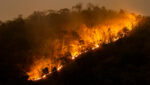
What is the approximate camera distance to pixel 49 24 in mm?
5672

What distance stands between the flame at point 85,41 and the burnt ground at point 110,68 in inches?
16.4

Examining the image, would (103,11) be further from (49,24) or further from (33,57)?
(33,57)

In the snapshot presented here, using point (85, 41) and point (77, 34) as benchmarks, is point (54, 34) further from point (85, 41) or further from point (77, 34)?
point (85, 41)

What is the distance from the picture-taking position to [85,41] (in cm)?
559

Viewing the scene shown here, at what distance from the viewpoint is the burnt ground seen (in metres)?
3.53

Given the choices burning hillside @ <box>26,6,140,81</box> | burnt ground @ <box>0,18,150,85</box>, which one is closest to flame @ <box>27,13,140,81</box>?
burning hillside @ <box>26,6,140,81</box>

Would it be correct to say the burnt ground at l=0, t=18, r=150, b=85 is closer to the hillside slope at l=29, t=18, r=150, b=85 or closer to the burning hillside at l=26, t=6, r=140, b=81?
the hillside slope at l=29, t=18, r=150, b=85

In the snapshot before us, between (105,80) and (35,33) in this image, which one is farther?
(35,33)

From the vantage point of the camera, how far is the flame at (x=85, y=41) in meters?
4.75

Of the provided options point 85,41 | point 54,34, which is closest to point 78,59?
point 85,41

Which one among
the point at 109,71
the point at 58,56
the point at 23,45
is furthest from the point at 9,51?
the point at 109,71

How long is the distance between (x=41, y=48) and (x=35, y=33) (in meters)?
0.50

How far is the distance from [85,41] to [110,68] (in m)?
1.84

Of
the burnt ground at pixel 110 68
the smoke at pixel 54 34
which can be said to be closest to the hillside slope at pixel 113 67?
the burnt ground at pixel 110 68
